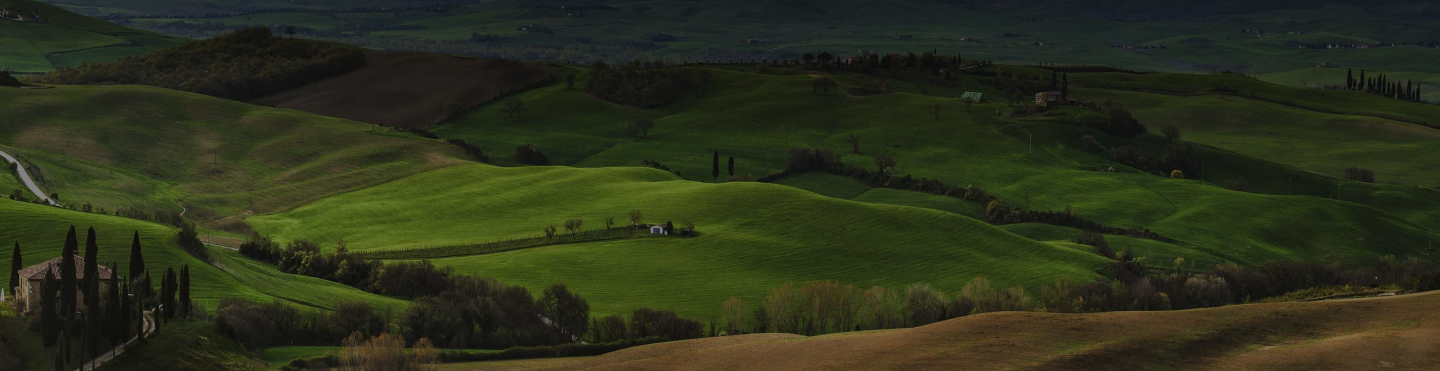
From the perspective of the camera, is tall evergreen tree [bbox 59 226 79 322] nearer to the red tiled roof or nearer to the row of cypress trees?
the row of cypress trees

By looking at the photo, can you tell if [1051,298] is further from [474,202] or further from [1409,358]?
[474,202]

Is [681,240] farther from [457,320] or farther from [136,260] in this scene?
[136,260]

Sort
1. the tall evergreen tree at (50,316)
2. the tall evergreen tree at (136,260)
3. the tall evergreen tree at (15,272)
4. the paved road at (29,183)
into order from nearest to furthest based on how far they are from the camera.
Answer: the tall evergreen tree at (50,316) → the tall evergreen tree at (15,272) → the tall evergreen tree at (136,260) → the paved road at (29,183)

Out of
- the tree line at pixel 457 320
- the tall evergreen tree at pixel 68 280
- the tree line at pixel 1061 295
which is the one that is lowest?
the tree line at pixel 1061 295

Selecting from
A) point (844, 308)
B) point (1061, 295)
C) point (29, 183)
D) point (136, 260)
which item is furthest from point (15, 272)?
point (1061, 295)

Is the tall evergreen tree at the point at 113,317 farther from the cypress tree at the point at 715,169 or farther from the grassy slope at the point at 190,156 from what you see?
the cypress tree at the point at 715,169

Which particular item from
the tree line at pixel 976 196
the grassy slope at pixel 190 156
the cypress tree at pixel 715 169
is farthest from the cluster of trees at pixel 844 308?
the cypress tree at pixel 715 169

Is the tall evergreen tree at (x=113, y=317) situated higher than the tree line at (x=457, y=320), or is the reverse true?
the tall evergreen tree at (x=113, y=317)
